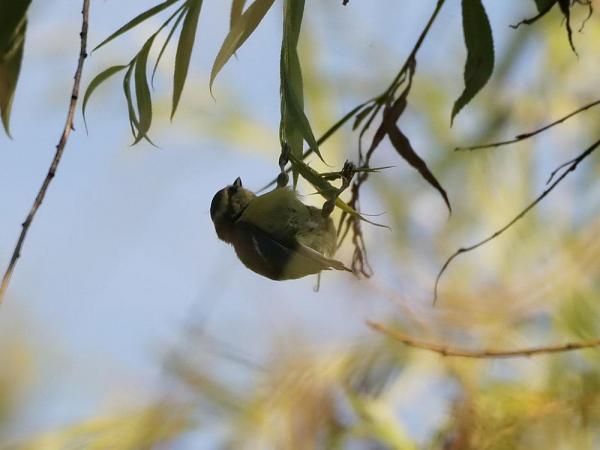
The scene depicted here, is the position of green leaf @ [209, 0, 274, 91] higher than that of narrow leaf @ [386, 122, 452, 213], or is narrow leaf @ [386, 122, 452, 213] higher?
green leaf @ [209, 0, 274, 91]

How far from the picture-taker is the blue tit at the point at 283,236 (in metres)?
1.53

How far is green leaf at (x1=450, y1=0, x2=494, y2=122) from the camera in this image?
1502 millimetres

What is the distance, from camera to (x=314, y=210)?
158 cm

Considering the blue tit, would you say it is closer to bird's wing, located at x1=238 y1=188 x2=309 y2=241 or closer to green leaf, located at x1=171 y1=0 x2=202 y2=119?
bird's wing, located at x1=238 y1=188 x2=309 y2=241

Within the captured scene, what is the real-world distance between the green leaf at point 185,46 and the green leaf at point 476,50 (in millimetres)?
373

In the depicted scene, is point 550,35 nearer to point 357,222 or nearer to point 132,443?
point 132,443

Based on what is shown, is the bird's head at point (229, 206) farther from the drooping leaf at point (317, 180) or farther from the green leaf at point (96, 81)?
the drooping leaf at point (317, 180)

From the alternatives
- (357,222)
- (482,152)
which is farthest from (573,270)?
(357,222)

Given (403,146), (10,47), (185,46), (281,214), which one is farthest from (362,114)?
(10,47)

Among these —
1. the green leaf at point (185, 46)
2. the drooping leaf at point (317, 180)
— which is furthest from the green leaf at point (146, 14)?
the drooping leaf at point (317, 180)

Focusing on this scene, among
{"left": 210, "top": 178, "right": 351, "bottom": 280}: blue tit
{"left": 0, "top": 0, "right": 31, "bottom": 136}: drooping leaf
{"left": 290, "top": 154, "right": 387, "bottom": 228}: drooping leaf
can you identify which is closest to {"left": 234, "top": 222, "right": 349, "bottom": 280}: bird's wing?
{"left": 210, "top": 178, "right": 351, "bottom": 280}: blue tit

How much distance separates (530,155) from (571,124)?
21 centimetres

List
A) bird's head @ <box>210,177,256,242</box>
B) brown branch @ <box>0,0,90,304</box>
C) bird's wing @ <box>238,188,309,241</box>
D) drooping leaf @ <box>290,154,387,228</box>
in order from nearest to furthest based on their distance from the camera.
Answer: brown branch @ <box>0,0,90,304</box> < drooping leaf @ <box>290,154,387,228</box> < bird's wing @ <box>238,188,309,241</box> < bird's head @ <box>210,177,256,242</box>

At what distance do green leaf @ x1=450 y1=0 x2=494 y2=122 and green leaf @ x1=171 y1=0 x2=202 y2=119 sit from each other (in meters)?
0.37
